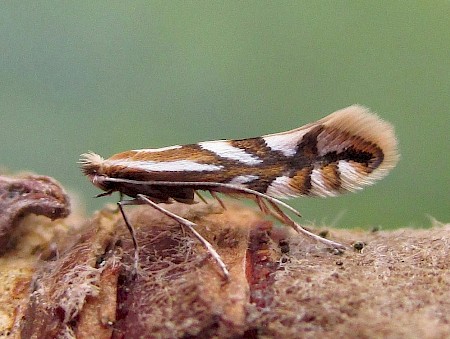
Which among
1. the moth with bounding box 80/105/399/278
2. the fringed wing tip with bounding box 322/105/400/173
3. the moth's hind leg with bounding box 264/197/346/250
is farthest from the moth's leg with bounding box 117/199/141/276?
the fringed wing tip with bounding box 322/105/400/173

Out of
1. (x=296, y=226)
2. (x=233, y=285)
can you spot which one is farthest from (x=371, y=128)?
(x=233, y=285)

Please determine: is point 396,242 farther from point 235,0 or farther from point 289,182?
point 235,0

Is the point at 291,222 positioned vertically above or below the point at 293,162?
below

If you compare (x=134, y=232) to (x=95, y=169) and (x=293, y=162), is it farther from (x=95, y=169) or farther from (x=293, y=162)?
(x=293, y=162)

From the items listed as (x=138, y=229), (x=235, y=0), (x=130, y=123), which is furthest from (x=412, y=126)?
(x=138, y=229)

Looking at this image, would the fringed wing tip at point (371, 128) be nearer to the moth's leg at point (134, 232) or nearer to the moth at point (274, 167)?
the moth at point (274, 167)

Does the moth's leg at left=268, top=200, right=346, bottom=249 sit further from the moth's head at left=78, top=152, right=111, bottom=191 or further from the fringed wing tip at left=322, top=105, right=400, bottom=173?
the moth's head at left=78, top=152, right=111, bottom=191

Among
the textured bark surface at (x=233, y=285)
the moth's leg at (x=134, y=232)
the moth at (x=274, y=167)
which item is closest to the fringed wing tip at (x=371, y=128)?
the moth at (x=274, y=167)
